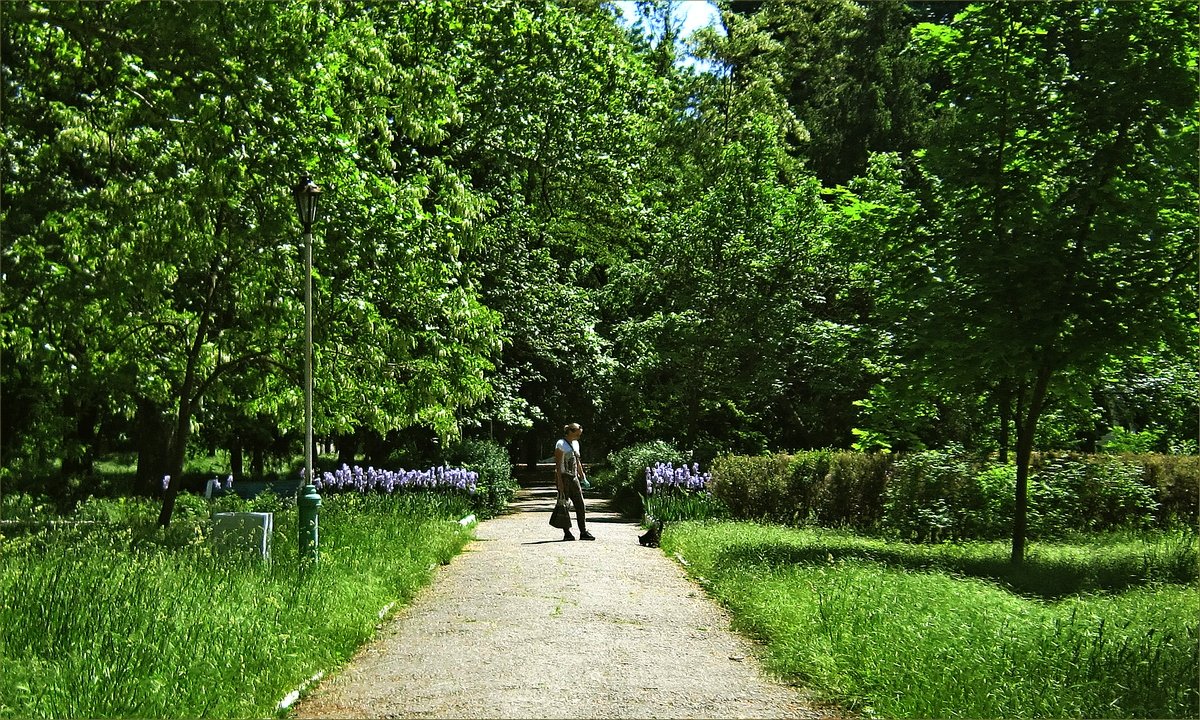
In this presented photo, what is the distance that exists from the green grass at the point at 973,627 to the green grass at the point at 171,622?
3.50m

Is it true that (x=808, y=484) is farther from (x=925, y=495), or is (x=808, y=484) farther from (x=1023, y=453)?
(x=1023, y=453)

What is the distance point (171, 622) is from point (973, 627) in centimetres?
551

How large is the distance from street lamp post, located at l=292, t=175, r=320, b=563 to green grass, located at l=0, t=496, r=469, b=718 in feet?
0.98

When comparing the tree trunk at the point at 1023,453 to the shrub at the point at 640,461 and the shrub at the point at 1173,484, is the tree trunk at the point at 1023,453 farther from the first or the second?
the shrub at the point at 640,461

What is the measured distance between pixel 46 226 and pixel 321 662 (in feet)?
27.1

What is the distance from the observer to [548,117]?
2531 centimetres

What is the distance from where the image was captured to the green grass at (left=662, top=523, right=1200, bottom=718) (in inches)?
253

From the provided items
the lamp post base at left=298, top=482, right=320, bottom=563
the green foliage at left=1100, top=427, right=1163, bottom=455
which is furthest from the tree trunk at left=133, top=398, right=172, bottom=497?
the green foliage at left=1100, top=427, right=1163, bottom=455

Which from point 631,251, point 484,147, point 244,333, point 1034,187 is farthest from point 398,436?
point 1034,187

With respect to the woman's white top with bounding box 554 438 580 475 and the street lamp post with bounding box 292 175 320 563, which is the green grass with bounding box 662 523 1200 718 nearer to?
the woman's white top with bounding box 554 438 580 475

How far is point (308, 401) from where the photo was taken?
12109mm

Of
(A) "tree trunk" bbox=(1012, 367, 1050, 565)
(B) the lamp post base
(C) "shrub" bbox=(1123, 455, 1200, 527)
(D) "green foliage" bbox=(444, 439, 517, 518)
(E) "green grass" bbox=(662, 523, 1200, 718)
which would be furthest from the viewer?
(D) "green foliage" bbox=(444, 439, 517, 518)

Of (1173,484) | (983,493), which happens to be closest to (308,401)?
(983,493)

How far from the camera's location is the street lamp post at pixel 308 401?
11297 millimetres
